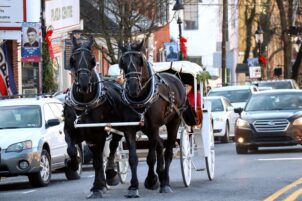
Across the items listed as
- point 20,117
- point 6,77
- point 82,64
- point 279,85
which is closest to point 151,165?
point 82,64

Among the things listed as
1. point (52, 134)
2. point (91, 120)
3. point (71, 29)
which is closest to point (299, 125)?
point (52, 134)

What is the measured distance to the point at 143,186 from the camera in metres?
17.5

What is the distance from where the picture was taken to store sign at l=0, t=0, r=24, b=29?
111 ft

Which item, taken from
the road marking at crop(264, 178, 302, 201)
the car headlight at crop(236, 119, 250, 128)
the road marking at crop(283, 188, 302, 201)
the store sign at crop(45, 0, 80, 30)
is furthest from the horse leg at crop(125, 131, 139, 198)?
the store sign at crop(45, 0, 80, 30)

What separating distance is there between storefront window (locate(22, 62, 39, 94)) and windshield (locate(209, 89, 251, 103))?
672 cm

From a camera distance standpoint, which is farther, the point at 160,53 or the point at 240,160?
the point at 160,53

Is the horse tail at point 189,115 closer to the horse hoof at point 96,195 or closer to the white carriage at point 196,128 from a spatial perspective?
the white carriage at point 196,128

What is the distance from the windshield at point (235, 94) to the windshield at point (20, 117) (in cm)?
1958

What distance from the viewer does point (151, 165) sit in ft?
54.0

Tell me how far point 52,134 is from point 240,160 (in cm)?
555

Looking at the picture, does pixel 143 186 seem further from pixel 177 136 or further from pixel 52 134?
pixel 52 134

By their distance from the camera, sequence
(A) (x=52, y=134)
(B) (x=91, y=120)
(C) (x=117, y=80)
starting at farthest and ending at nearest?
(A) (x=52, y=134) → (C) (x=117, y=80) → (B) (x=91, y=120)

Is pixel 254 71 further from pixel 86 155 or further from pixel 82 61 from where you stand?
pixel 82 61

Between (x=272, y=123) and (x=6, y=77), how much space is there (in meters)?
10.7
